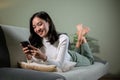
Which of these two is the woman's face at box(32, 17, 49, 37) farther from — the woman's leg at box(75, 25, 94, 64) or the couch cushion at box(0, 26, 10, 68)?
the woman's leg at box(75, 25, 94, 64)

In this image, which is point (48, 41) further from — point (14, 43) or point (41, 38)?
point (14, 43)

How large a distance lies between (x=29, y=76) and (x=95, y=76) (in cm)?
89

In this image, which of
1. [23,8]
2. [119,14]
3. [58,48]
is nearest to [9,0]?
[23,8]

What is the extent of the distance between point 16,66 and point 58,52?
13.9 inches

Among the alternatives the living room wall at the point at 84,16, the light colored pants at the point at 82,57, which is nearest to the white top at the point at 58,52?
the light colored pants at the point at 82,57

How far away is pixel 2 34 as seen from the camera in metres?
1.58

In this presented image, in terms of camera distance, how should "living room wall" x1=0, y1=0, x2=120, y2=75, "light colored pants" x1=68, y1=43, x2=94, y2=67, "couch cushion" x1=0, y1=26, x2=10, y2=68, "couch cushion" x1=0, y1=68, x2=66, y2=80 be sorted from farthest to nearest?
"living room wall" x1=0, y1=0, x2=120, y2=75 < "light colored pants" x1=68, y1=43, x2=94, y2=67 < "couch cushion" x1=0, y1=26, x2=10, y2=68 < "couch cushion" x1=0, y1=68, x2=66, y2=80

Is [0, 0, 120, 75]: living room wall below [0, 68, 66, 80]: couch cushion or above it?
above

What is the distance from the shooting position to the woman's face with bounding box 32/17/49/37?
1.64 metres

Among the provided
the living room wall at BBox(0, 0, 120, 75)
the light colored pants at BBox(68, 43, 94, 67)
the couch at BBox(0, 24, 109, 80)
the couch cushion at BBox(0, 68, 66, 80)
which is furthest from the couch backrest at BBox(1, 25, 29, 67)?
the living room wall at BBox(0, 0, 120, 75)

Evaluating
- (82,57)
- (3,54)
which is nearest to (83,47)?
(82,57)

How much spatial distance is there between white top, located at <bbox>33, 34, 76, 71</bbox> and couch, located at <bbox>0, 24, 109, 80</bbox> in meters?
0.08

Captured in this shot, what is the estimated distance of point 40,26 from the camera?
1.64 m

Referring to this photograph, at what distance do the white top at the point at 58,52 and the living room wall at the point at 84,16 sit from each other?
154 centimetres
